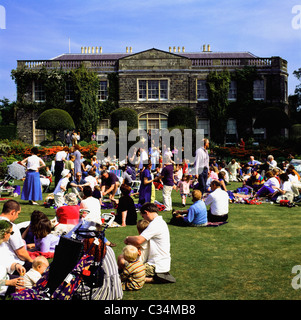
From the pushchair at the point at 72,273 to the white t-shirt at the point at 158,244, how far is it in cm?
103

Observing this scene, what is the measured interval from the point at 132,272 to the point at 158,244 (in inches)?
25.1

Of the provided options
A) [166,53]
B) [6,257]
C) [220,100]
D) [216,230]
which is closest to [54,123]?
[166,53]

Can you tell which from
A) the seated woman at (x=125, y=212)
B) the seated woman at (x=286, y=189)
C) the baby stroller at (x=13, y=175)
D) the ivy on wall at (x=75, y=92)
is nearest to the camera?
the seated woman at (x=125, y=212)

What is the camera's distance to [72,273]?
4656 millimetres

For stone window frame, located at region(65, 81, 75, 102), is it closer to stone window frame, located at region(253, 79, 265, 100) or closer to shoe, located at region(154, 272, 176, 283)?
stone window frame, located at region(253, 79, 265, 100)

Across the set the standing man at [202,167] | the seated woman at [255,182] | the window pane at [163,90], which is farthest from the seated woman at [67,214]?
the window pane at [163,90]

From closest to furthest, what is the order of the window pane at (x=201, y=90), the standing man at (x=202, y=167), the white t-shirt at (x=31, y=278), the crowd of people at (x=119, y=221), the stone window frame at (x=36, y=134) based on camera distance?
the white t-shirt at (x=31, y=278)
the crowd of people at (x=119, y=221)
the standing man at (x=202, y=167)
the stone window frame at (x=36, y=134)
the window pane at (x=201, y=90)

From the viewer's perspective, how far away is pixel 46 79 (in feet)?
113

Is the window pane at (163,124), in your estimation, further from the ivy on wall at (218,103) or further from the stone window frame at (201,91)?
the ivy on wall at (218,103)

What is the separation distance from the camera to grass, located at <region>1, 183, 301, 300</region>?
5441mm

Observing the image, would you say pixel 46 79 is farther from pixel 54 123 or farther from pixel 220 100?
pixel 220 100

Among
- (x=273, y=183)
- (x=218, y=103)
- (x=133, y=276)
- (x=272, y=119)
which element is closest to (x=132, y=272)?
(x=133, y=276)

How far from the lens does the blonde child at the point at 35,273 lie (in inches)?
199
